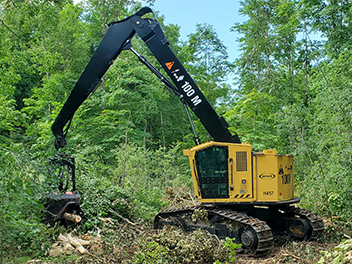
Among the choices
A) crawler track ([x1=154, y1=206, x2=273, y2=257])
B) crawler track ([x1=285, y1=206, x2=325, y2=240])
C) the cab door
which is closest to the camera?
crawler track ([x1=154, y1=206, x2=273, y2=257])

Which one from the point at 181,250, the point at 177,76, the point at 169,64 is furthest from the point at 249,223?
the point at 169,64

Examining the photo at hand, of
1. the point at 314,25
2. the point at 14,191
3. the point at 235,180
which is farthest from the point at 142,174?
the point at 314,25

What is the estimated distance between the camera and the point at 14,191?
3.81 meters

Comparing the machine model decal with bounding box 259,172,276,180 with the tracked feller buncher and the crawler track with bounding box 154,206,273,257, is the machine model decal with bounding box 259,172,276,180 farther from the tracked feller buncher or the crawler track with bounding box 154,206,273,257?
the crawler track with bounding box 154,206,273,257

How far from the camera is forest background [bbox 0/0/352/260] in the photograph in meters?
7.32

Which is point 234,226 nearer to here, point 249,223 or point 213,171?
point 249,223

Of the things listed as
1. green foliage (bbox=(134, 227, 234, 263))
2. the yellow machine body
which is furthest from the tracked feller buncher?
green foliage (bbox=(134, 227, 234, 263))

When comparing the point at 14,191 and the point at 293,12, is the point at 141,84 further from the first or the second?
the point at 14,191

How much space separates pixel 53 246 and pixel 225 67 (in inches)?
745

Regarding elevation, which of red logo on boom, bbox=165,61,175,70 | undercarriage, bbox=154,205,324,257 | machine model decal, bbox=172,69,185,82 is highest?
red logo on boom, bbox=165,61,175,70

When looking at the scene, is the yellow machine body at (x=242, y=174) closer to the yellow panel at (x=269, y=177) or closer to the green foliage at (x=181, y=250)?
the yellow panel at (x=269, y=177)

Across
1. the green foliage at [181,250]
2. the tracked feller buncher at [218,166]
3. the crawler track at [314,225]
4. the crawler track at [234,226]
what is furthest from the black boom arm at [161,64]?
the green foliage at [181,250]

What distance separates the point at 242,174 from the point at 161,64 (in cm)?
277

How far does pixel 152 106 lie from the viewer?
20.9 m
